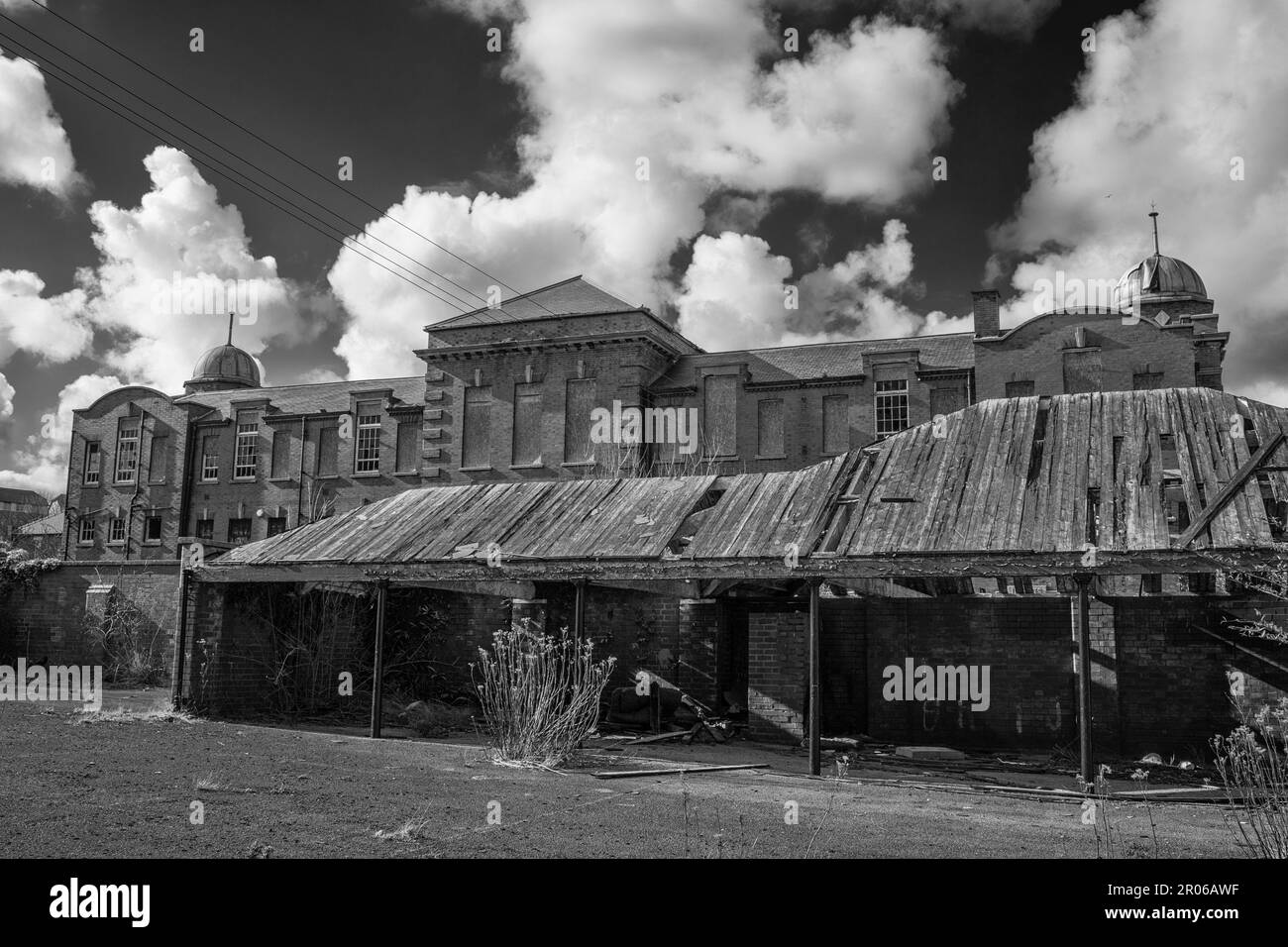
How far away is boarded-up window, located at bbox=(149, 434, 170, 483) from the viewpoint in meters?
40.7

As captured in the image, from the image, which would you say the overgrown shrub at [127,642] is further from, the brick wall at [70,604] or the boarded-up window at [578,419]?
the boarded-up window at [578,419]

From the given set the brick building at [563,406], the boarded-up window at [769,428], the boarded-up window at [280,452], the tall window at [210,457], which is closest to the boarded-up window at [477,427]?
the brick building at [563,406]

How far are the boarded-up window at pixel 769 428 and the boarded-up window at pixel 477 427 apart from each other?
8.88 meters

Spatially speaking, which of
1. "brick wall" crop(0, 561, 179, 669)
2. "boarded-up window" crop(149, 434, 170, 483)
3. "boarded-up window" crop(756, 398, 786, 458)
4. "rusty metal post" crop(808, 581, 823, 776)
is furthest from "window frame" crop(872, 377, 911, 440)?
"boarded-up window" crop(149, 434, 170, 483)

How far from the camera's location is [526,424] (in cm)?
3384

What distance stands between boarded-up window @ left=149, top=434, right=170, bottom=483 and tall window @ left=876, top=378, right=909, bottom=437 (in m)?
27.4

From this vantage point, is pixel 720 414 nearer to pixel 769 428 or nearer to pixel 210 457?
pixel 769 428

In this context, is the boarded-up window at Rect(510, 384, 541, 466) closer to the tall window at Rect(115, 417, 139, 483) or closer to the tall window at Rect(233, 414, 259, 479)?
the tall window at Rect(233, 414, 259, 479)

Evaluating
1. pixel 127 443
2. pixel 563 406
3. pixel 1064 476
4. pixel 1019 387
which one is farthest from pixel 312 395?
pixel 1064 476

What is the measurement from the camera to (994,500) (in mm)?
13195

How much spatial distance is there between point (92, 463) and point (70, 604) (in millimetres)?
20418

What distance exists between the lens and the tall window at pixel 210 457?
40.4 meters
